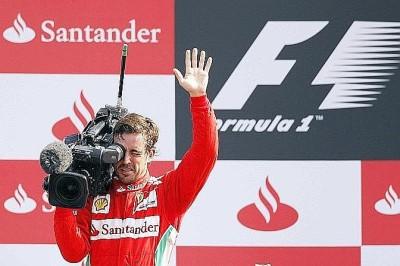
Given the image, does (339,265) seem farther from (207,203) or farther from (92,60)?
(92,60)

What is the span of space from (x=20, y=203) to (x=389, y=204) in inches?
60.0

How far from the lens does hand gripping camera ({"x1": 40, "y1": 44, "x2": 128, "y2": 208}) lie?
2.31 meters

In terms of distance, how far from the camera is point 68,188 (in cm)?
236

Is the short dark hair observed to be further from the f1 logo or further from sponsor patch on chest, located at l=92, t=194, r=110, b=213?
the f1 logo

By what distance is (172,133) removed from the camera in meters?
3.62

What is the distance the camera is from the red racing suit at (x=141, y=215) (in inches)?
98.0

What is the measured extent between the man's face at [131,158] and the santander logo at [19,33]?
1236 millimetres

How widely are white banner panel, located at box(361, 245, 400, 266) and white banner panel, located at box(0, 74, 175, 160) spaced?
0.92 metres

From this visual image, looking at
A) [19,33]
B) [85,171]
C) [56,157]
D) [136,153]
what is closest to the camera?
[56,157]

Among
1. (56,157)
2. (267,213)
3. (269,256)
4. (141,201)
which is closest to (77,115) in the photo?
(267,213)

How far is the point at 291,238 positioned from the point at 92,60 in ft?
3.61

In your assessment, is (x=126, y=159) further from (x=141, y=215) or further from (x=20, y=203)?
(x=20, y=203)

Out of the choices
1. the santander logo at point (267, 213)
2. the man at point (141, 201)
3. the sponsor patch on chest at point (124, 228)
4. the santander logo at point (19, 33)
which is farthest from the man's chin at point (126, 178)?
the santander logo at point (19, 33)

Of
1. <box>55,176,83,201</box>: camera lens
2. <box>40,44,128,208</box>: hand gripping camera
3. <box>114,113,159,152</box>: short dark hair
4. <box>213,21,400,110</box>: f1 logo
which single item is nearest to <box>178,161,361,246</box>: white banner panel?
<box>213,21,400,110</box>: f1 logo
